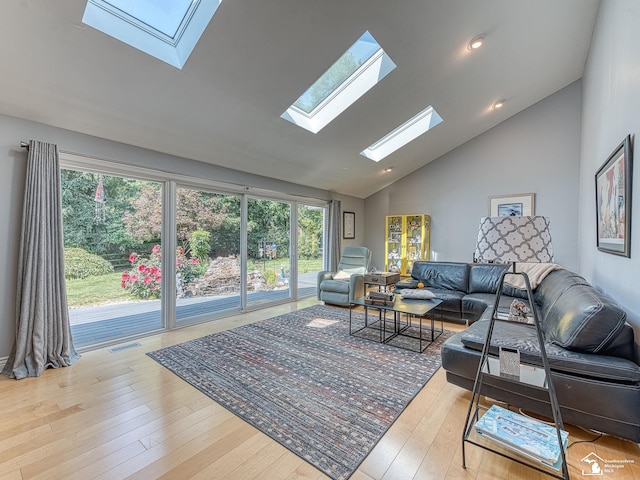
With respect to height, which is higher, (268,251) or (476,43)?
(476,43)

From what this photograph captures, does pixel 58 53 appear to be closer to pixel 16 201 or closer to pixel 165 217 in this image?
pixel 16 201

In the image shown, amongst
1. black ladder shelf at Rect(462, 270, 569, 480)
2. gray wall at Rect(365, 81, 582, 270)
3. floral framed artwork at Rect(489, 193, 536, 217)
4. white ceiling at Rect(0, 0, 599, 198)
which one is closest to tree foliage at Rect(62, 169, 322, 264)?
white ceiling at Rect(0, 0, 599, 198)

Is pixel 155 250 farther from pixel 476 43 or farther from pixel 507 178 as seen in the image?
pixel 507 178

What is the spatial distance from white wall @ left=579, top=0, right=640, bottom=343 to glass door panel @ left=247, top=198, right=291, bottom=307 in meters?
4.15

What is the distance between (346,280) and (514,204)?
324 cm

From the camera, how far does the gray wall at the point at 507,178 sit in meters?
4.57

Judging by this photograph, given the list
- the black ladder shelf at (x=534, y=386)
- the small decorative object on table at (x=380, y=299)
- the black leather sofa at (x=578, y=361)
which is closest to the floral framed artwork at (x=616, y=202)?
the black leather sofa at (x=578, y=361)

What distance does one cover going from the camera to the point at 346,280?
4.89m

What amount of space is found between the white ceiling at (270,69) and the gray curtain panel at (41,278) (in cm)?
55

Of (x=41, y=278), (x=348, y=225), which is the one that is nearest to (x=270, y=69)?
(x=41, y=278)

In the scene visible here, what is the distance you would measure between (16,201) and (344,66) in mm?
3492

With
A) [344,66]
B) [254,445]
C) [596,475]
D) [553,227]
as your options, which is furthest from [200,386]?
Result: [553,227]

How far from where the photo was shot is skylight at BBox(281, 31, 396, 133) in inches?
123

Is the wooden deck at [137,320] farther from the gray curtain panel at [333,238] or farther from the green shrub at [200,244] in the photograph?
the gray curtain panel at [333,238]
